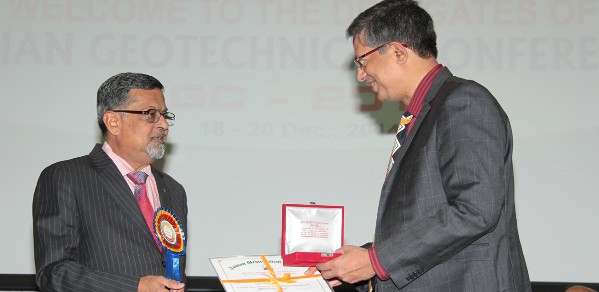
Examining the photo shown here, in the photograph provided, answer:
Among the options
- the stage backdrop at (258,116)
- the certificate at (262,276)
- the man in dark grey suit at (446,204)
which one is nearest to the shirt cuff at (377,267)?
the man in dark grey suit at (446,204)

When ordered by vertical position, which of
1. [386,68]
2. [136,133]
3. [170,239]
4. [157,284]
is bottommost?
[157,284]

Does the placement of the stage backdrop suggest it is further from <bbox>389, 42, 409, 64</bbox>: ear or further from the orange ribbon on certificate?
<bbox>389, 42, 409, 64</bbox>: ear

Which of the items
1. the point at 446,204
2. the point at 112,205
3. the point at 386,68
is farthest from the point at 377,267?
the point at 112,205

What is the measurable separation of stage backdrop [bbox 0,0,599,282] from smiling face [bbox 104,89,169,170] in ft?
5.03

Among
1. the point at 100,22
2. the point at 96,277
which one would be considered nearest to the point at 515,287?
the point at 96,277

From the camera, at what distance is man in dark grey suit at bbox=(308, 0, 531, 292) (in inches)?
100

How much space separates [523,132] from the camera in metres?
5.03

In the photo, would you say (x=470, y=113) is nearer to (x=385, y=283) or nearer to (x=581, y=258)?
(x=385, y=283)

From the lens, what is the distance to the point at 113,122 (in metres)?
3.45

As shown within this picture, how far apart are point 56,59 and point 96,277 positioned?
2.33 meters

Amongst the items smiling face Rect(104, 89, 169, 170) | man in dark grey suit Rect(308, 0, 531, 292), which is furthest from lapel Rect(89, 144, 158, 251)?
man in dark grey suit Rect(308, 0, 531, 292)

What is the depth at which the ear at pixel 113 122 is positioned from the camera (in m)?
3.45

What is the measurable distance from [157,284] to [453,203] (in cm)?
110

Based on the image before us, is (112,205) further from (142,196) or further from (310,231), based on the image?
(310,231)
